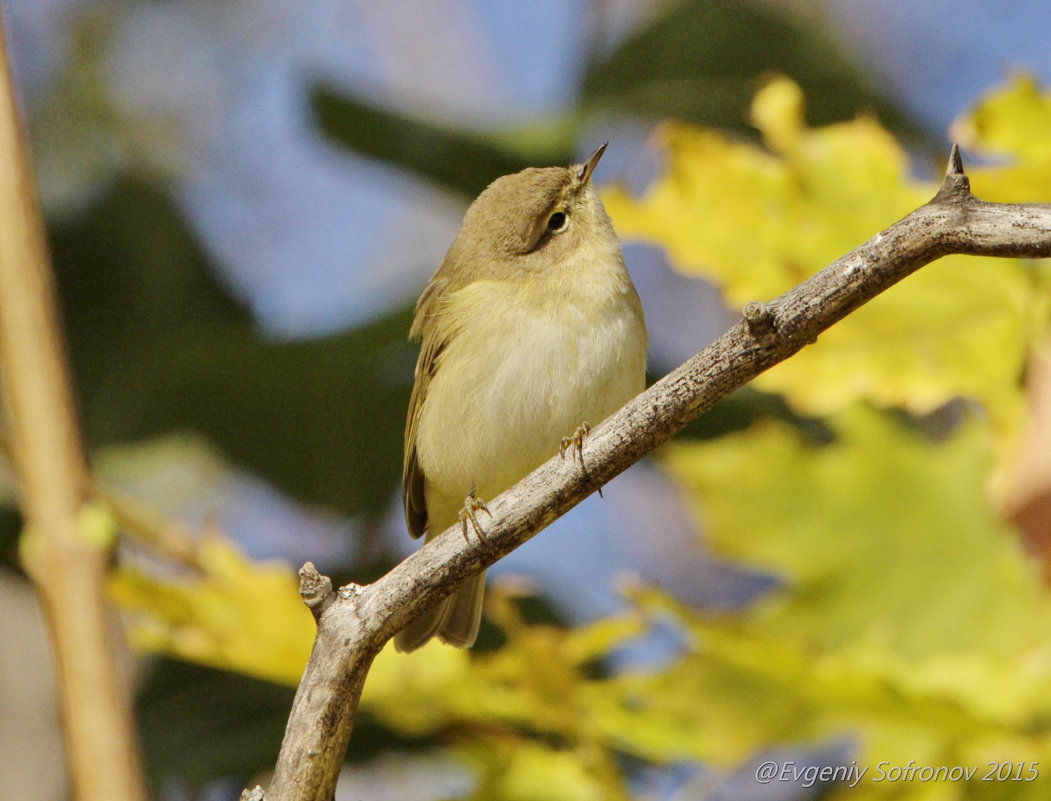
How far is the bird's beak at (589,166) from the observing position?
2.96 metres

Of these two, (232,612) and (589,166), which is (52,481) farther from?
(589,166)

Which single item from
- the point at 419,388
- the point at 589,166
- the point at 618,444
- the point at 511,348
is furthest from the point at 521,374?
the point at 618,444

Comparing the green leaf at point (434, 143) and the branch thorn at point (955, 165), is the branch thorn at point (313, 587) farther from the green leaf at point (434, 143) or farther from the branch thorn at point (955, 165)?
the green leaf at point (434, 143)

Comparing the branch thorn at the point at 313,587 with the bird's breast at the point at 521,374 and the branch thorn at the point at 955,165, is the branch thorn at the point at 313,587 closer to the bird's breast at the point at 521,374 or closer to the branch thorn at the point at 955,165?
the branch thorn at the point at 955,165

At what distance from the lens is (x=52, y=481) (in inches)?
82.7

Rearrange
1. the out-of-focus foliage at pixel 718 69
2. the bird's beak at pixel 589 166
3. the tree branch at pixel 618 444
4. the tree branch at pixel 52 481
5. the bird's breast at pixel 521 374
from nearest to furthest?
the tree branch at pixel 618 444
the tree branch at pixel 52 481
the bird's breast at pixel 521 374
the bird's beak at pixel 589 166
the out-of-focus foliage at pixel 718 69

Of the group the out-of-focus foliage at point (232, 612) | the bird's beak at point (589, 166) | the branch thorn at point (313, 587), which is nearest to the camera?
the branch thorn at point (313, 587)

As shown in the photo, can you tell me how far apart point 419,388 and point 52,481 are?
1.11 metres

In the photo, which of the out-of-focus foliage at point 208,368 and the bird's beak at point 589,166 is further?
the out-of-focus foliage at point 208,368

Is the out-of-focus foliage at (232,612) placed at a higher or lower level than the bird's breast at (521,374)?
lower

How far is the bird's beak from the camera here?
2.96 meters

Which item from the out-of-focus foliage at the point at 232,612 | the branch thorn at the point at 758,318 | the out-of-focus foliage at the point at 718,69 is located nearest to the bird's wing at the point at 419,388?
the out-of-focus foliage at the point at 232,612

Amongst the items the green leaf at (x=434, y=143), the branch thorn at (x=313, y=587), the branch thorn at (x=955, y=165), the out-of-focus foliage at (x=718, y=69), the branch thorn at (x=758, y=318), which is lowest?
the branch thorn at (x=313, y=587)

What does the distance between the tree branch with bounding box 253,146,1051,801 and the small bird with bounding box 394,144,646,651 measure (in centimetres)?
97
